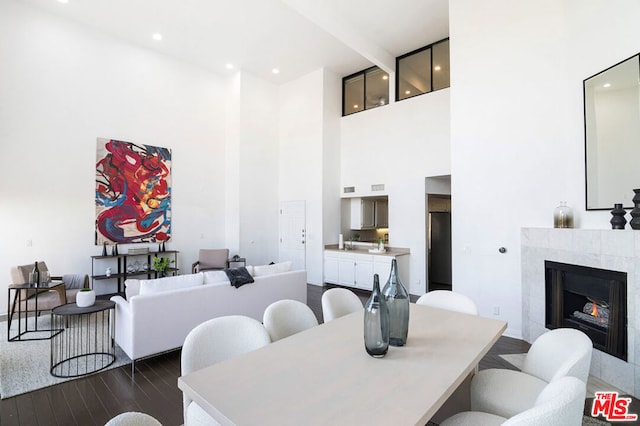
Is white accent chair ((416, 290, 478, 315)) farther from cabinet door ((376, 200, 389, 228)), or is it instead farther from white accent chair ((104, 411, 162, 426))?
cabinet door ((376, 200, 389, 228))

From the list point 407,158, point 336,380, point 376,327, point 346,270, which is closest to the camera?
point 336,380

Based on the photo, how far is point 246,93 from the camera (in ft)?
25.4

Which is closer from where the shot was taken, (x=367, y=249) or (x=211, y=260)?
(x=211, y=260)

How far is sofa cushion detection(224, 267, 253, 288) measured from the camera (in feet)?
12.8

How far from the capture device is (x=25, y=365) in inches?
126

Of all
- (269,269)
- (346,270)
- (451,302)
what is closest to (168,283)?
(269,269)

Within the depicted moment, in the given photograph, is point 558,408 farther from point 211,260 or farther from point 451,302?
point 211,260

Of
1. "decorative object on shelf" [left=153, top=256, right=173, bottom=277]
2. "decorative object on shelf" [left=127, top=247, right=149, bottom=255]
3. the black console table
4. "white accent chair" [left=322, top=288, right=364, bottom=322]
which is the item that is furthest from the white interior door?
"white accent chair" [left=322, top=288, right=364, bottom=322]

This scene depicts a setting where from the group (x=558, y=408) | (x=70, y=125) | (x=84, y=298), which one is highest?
(x=70, y=125)

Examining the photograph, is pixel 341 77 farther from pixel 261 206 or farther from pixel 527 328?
pixel 527 328

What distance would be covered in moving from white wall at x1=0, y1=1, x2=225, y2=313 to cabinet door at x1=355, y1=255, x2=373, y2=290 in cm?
380

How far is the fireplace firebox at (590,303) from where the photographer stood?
2.84 m

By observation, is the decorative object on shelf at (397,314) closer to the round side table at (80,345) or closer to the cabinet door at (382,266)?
the round side table at (80,345)

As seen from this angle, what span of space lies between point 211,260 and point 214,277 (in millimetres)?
3308
